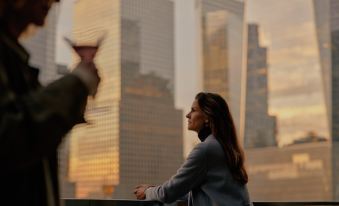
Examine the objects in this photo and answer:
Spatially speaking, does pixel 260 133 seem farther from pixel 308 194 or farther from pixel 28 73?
pixel 28 73

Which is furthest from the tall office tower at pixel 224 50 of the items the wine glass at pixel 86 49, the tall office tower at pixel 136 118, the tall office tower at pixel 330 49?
the wine glass at pixel 86 49

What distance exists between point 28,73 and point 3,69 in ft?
0.17

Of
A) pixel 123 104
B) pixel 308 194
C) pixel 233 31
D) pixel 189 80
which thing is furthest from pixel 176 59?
pixel 308 194

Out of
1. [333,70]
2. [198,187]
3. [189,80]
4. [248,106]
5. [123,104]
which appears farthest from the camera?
[189,80]

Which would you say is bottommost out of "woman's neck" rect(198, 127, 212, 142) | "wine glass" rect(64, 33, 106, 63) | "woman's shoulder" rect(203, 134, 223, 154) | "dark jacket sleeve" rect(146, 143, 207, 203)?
"dark jacket sleeve" rect(146, 143, 207, 203)

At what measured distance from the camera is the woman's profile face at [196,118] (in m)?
1.84

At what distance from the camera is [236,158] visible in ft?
5.71

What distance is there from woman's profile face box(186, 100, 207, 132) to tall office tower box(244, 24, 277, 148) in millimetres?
47007

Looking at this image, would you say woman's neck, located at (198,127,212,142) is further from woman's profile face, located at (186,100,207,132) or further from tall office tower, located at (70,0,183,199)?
tall office tower, located at (70,0,183,199)

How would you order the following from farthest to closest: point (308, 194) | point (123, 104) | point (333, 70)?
point (123, 104), point (308, 194), point (333, 70)

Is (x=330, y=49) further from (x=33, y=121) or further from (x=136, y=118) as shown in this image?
(x=33, y=121)

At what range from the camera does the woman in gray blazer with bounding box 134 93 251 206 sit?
1687 mm

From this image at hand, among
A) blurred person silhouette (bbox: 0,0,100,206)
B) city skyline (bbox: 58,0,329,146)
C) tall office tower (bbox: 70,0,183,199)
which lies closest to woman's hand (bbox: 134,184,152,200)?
blurred person silhouette (bbox: 0,0,100,206)

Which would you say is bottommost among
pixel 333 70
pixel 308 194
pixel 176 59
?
pixel 308 194
